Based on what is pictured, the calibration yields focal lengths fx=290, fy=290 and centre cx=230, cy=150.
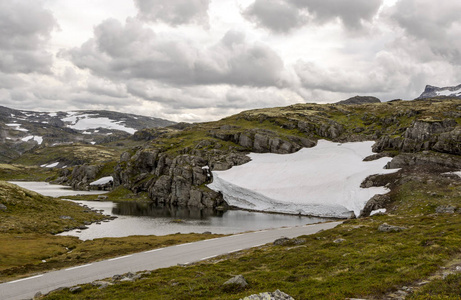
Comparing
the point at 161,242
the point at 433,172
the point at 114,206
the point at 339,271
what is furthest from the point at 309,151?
the point at 339,271

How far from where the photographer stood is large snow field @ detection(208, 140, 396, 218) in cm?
10075

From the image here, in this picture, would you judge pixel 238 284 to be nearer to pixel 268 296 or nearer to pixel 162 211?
pixel 268 296

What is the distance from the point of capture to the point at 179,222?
94188 mm

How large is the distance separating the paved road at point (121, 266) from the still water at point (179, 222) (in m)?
31.0

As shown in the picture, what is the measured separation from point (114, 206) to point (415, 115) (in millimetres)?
160297

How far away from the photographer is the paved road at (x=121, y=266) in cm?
2948

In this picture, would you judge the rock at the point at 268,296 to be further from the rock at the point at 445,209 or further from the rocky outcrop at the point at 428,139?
the rocky outcrop at the point at 428,139

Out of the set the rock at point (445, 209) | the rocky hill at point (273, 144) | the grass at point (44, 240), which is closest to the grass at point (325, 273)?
the grass at point (44, 240)

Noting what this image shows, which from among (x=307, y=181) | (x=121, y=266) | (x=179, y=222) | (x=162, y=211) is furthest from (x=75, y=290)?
(x=307, y=181)

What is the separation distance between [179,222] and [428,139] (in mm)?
98818

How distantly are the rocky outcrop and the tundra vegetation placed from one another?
0.34 metres

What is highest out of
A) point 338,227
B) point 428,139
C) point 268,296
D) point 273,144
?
point 428,139

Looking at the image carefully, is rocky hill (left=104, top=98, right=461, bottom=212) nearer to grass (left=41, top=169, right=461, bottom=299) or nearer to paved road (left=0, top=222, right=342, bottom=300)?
paved road (left=0, top=222, right=342, bottom=300)

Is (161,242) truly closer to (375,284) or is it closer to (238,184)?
(375,284)
